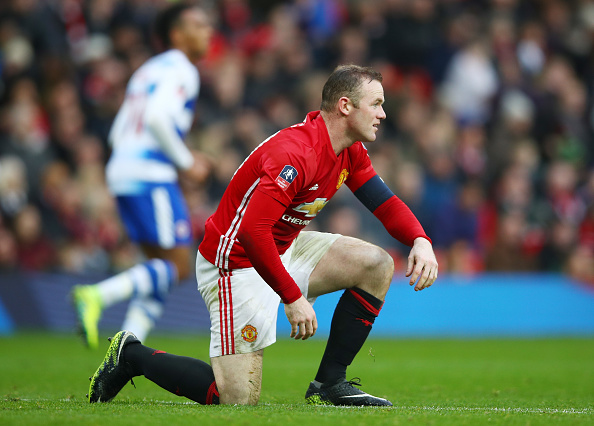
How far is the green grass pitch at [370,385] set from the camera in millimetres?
4043

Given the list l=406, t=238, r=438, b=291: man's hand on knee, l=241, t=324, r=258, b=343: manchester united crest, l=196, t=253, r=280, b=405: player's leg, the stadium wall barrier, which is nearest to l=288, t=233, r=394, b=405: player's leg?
l=406, t=238, r=438, b=291: man's hand on knee

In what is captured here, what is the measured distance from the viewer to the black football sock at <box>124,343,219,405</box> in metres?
4.78

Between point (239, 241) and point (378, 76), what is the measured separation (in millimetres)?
1312

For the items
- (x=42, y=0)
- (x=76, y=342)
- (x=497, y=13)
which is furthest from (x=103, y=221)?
(x=497, y=13)

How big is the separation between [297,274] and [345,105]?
1.07 meters

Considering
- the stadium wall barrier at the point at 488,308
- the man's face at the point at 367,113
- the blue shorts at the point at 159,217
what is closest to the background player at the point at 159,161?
the blue shorts at the point at 159,217

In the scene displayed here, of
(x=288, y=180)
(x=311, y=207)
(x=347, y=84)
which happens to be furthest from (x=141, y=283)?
(x=347, y=84)

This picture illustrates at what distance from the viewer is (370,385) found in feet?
20.4

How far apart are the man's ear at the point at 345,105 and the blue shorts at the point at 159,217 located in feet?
8.39

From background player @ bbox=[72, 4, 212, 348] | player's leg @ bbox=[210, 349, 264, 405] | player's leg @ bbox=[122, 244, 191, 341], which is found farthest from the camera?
background player @ bbox=[72, 4, 212, 348]

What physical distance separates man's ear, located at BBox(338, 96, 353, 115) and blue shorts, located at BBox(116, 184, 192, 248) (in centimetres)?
256

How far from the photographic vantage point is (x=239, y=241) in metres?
4.52

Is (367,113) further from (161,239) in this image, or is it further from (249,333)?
(161,239)

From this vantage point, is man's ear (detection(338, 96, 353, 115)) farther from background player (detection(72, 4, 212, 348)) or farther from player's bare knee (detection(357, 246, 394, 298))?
background player (detection(72, 4, 212, 348))
